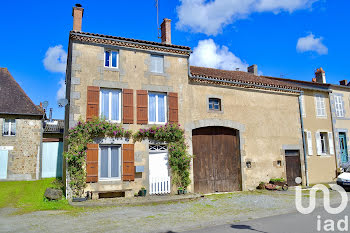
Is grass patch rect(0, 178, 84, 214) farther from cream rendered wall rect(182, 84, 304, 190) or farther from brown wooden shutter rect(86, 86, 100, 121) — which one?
cream rendered wall rect(182, 84, 304, 190)

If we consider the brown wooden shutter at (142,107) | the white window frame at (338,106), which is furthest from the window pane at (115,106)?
the white window frame at (338,106)

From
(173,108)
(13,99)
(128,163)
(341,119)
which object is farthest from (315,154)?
(13,99)

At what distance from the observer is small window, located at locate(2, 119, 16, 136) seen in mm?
17141

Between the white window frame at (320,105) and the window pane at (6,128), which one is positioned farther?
the white window frame at (320,105)

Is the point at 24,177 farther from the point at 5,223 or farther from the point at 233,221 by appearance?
the point at 233,221

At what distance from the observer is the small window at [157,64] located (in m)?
12.7

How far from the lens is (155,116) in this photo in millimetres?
12305

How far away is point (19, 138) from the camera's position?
56.7 feet

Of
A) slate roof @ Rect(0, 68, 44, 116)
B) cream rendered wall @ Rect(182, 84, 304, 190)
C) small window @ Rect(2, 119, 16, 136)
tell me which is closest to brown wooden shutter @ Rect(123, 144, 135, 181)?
cream rendered wall @ Rect(182, 84, 304, 190)

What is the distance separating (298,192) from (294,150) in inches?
119

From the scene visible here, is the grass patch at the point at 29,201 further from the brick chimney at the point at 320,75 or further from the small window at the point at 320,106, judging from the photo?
the brick chimney at the point at 320,75

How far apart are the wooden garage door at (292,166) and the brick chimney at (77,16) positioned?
12216 mm

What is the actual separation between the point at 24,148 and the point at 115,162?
9.16 m

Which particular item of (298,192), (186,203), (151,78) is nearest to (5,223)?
(186,203)
